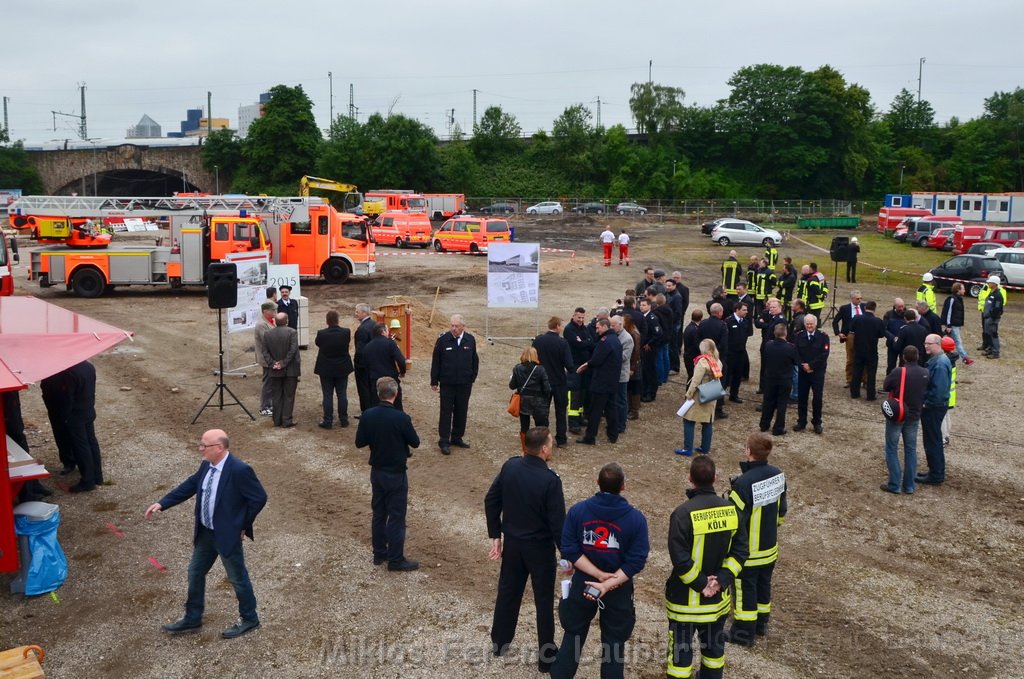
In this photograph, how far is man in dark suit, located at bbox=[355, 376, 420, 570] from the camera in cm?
787

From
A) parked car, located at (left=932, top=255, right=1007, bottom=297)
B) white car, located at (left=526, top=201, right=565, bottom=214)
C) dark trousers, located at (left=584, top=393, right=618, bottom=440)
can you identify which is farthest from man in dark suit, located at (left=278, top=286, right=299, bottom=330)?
white car, located at (left=526, top=201, right=565, bottom=214)

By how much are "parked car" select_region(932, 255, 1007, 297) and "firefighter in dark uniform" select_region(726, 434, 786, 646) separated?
937 inches

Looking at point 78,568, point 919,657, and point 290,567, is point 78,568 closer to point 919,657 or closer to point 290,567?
point 290,567

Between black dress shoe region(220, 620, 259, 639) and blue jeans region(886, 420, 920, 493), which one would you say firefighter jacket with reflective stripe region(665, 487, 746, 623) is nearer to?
black dress shoe region(220, 620, 259, 639)

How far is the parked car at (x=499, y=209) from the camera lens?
207 ft

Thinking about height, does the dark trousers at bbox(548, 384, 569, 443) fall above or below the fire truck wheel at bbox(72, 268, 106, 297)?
below

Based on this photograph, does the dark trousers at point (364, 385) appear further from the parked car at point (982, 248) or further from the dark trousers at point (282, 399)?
the parked car at point (982, 248)

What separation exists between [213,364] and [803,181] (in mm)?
60734

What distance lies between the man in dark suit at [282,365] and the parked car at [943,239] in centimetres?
3571

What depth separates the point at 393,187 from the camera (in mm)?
67312

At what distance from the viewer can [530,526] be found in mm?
6121

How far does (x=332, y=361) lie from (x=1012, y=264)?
84.6 feet

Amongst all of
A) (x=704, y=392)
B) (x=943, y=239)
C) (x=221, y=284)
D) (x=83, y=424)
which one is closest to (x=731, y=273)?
(x=704, y=392)

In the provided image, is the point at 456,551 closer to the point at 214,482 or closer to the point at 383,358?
the point at 214,482
